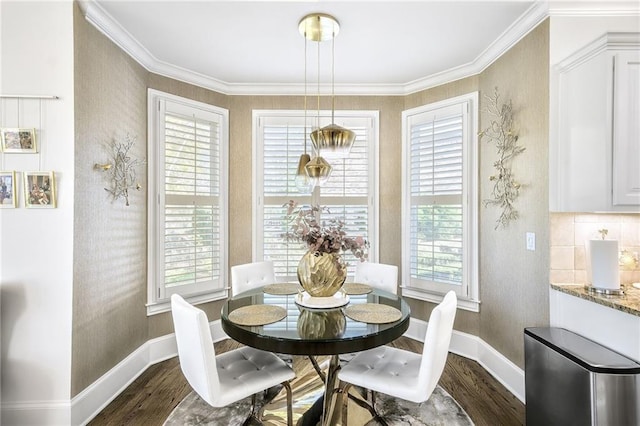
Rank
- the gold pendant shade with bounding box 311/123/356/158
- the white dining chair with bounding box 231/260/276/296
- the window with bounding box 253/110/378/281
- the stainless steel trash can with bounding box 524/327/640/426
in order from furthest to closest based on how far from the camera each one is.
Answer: the window with bounding box 253/110/378/281 → the white dining chair with bounding box 231/260/276/296 → the gold pendant shade with bounding box 311/123/356/158 → the stainless steel trash can with bounding box 524/327/640/426

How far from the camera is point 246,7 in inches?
82.9

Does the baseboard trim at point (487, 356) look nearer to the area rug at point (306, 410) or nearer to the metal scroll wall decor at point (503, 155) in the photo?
the area rug at point (306, 410)

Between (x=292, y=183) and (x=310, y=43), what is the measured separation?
1382mm

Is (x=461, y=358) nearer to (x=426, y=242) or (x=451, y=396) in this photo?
(x=451, y=396)

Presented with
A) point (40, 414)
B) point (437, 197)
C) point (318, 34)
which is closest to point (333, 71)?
point (318, 34)

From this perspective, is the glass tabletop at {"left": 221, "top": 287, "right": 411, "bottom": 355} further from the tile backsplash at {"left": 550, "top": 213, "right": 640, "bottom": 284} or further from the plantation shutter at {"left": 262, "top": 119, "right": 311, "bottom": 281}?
the plantation shutter at {"left": 262, "top": 119, "right": 311, "bottom": 281}

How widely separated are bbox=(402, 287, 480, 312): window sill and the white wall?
2.90 metres

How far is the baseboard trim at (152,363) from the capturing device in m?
2.05

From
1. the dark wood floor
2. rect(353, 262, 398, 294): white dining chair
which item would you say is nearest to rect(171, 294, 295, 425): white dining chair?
the dark wood floor

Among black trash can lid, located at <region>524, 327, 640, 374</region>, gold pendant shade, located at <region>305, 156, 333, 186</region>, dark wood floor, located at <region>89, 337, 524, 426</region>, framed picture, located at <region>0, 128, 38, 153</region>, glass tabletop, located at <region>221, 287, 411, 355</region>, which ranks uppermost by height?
framed picture, located at <region>0, 128, 38, 153</region>

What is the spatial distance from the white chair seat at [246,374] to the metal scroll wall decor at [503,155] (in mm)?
2060

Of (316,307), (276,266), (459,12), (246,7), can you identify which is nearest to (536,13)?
(459,12)

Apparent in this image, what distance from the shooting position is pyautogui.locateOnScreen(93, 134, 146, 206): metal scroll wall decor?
92.9 inches

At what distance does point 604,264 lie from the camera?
1.81 m
